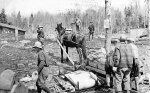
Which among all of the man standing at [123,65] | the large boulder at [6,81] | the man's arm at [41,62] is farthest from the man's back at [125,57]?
the large boulder at [6,81]

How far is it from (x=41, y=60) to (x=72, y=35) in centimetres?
524

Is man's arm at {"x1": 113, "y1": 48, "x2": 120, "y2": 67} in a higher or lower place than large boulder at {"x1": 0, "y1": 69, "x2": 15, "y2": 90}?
higher

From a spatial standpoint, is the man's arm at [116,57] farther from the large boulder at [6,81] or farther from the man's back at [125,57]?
the large boulder at [6,81]

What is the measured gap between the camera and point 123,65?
19.1ft

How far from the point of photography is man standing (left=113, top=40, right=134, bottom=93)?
581cm

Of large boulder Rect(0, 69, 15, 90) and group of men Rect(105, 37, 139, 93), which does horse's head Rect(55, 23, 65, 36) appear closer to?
group of men Rect(105, 37, 139, 93)

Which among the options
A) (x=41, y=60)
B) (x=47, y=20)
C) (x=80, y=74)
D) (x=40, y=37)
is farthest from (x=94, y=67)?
(x=47, y=20)

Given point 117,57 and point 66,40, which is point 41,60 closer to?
point 117,57

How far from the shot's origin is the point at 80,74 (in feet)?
23.6

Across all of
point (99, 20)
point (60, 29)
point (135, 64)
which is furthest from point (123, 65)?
point (99, 20)

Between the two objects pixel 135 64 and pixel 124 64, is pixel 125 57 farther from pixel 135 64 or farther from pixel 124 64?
pixel 135 64

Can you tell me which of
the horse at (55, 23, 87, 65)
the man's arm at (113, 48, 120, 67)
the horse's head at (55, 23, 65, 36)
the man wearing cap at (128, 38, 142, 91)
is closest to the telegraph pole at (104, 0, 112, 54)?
the horse at (55, 23, 87, 65)

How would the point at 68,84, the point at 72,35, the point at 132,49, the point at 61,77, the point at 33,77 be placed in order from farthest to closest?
the point at 72,35 → the point at 33,77 → the point at 61,77 → the point at 68,84 → the point at 132,49

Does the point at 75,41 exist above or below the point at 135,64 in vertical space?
above
